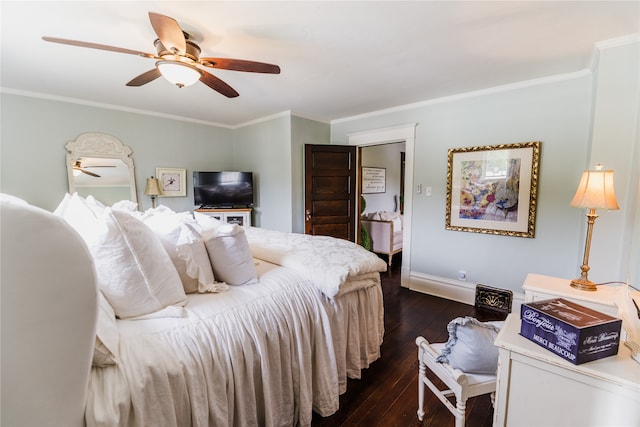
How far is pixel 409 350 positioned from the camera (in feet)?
7.30

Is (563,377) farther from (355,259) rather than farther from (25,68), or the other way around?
(25,68)

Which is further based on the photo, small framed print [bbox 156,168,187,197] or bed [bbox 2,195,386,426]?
small framed print [bbox 156,168,187,197]

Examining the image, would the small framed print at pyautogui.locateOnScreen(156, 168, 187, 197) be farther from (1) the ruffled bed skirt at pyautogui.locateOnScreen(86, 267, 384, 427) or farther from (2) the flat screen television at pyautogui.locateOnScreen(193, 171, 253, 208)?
(1) the ruffled bed skirt at pyautogui.locateOnScreen(86, 267, 384, 427)

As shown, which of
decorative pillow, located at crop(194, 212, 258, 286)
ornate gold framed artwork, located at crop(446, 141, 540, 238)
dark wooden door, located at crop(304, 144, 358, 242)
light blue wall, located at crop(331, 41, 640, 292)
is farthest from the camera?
dark wooden door, located at crop(304, 144, 358, 242)

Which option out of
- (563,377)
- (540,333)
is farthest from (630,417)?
(540,333)

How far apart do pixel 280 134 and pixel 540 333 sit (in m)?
3.73

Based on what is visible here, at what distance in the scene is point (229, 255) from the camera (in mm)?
1490

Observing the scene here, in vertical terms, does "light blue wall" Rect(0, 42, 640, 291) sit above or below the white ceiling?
below

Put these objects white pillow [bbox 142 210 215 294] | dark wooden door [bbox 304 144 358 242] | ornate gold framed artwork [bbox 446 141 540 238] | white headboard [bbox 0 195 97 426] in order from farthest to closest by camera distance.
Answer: dark wooden door [bbox 304 144 358 242] < ornate gold framed artwork [bbox 446 141 540 238] < white pillow [bbox 142 210 215 294] < white headboard [bbox 0 195 97 426]

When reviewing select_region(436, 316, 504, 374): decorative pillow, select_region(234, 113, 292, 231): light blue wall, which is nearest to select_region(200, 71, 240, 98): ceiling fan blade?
select_region(234, 113, 292, 231): light blue wall

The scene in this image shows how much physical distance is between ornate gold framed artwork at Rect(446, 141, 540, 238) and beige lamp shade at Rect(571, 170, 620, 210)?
1239mm

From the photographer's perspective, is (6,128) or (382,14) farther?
(6,128)

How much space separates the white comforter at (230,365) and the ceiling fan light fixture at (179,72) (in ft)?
4.91

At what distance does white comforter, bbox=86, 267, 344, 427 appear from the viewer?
34.4 inches
